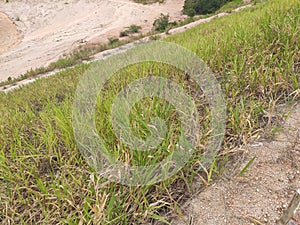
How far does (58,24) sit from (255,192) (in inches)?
1619

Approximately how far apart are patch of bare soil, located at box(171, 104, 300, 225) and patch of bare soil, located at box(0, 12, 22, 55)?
33.6 metres

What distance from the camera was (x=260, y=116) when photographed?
2.19m

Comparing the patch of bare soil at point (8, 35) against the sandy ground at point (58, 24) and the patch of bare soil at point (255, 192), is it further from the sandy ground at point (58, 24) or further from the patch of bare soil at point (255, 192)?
the patch of bare soil at point (255, 192)

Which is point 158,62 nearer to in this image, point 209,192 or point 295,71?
point 295,71

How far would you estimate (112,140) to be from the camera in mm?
1891

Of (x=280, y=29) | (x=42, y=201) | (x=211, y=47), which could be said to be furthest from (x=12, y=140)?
(x=280, y=29)

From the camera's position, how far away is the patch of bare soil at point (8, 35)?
99.8ft

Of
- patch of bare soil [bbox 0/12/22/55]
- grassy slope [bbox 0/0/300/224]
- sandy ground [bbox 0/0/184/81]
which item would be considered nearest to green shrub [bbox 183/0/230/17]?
sandy ground [bbox 0/0/184/81]

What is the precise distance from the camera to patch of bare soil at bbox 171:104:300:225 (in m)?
1.42

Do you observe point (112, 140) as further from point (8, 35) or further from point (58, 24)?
point (58, 24)

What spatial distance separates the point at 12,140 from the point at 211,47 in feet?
9.24

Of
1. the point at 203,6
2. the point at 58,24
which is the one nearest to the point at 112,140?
the point at 203,6

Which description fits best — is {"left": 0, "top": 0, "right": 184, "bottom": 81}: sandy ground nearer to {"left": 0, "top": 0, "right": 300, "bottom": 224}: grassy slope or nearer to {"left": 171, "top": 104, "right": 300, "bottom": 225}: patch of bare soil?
{"left": 0, "top": 0, "right": 300, "bottom": 224}: grassy slope

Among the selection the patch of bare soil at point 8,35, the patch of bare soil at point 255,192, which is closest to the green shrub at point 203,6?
the patch of bare soil at point 8,35
